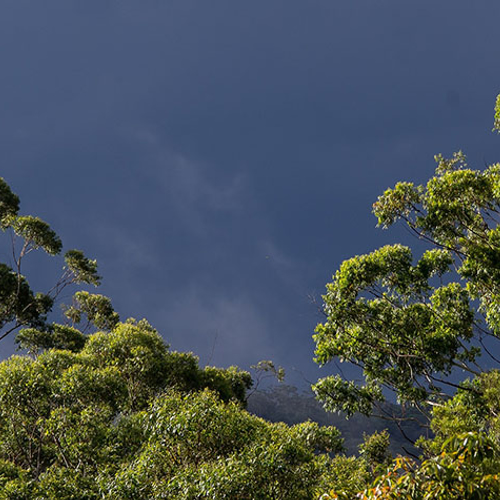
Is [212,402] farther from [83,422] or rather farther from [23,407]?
[23,407]

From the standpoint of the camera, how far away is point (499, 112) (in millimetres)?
11336

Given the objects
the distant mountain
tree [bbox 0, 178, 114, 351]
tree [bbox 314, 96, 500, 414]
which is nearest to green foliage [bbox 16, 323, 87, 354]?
tree [bbox 0, 178, 114, 351]

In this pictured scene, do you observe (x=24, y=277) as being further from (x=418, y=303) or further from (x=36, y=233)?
Result: (x=418, y=303)

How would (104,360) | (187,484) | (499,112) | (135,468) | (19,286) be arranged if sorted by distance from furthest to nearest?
(19,286)
(104,360)
(499,112)
(135,468)
(187,484)

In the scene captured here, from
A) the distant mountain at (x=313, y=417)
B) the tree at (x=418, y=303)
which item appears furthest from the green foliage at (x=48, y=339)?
the distant mountain at (x=313, y=417)

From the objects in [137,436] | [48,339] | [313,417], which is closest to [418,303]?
[137,436]

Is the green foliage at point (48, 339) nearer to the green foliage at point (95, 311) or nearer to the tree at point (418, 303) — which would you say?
the green foliage at point (95, 311)

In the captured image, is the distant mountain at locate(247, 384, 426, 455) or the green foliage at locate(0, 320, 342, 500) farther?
the distant mountain at locate(247, 384, 426, 455)

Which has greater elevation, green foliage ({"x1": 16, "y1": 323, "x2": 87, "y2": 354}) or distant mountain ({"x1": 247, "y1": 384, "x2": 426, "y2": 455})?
distant mountain ({"x1": 247, "y1": 384, "x2": 426, "y2": 455})

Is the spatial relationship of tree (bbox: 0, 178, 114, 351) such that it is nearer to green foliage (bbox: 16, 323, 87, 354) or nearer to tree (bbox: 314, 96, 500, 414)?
green foliage (bbox: 16, 323, 87, 354)

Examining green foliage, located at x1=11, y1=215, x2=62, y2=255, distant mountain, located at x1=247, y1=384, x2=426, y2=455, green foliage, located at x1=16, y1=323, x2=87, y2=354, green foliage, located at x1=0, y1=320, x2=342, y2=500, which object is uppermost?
distant mountain, located at x1=247, y1=384, x2=426, y2=455

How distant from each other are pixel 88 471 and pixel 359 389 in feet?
24.4

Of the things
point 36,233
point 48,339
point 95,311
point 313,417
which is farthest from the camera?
point 313,417

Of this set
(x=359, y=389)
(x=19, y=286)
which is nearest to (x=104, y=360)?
(x=19, y=286)
